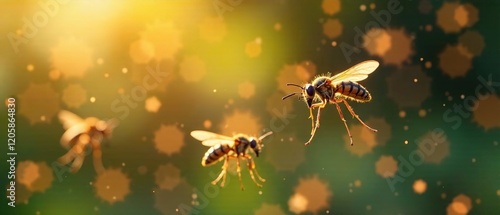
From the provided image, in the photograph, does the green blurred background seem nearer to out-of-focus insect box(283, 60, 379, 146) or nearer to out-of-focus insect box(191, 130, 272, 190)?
out-of-focus insect box(191, 130, 272, 190)

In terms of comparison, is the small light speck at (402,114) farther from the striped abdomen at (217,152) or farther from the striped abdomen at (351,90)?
the striped abdomen at (217,152)

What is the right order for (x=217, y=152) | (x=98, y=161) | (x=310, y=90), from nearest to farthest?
1. (x=310, y=90)
2. (x=217, y=152)
3. (x=98, y=161)

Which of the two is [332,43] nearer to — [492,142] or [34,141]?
[492,142]

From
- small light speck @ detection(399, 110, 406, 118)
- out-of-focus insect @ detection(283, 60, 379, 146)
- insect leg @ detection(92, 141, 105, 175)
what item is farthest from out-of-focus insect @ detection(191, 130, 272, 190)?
small light speck @ detection(399, 110, 406, 118)

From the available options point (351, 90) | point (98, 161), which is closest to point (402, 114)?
point (351, 90)

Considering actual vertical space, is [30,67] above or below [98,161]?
above

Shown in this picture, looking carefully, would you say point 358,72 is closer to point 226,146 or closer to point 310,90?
point 310,90

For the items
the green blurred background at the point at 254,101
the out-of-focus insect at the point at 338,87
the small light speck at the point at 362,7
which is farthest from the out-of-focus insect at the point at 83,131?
the small light speck at the point at 362,7
